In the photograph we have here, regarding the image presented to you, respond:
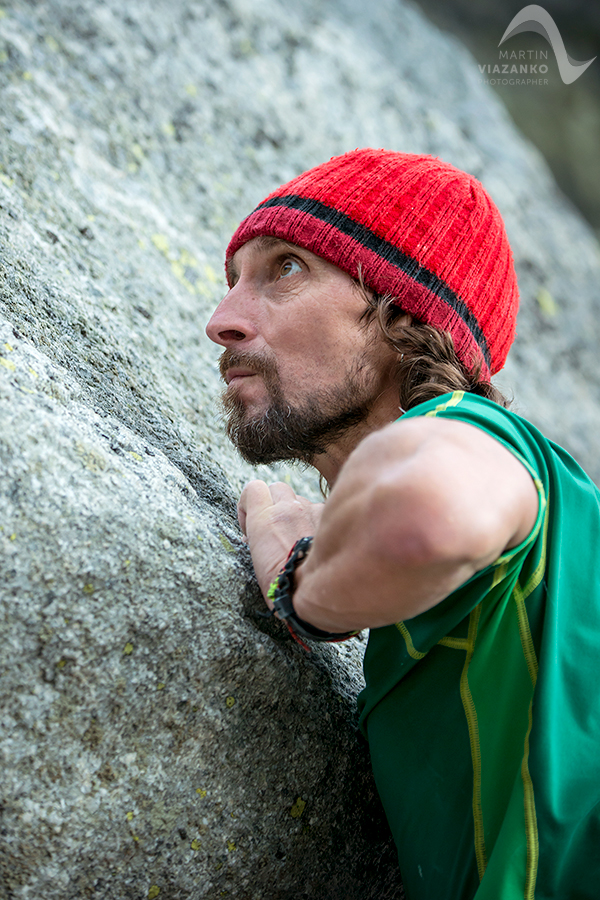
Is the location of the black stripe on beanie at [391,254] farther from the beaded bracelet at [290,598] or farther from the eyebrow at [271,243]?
the beaded bracelet at [290,598]

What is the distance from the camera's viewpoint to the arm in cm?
81

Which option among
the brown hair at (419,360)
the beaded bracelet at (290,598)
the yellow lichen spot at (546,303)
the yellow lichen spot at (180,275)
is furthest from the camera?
the yellow lichen spot at (546,303)

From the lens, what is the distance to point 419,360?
1.49 metres

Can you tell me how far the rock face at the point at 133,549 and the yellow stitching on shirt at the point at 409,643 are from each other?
0.80ft

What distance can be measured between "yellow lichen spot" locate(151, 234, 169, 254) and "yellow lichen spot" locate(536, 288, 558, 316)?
221 cm

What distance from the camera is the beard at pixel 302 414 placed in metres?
1.51

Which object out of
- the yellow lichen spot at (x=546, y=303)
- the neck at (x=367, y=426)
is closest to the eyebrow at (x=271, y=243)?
the neck at (x=367, y=426)

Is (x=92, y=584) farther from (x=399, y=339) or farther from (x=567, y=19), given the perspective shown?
(x=567, y=19)

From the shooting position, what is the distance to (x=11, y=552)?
105 centimetres

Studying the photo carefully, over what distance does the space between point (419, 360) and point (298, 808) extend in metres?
0.94

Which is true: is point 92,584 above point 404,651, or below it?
above

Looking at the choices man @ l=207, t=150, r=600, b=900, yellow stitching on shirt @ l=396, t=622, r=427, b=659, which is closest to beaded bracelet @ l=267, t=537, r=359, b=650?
man @ l=207, t=150, r=600, b=900

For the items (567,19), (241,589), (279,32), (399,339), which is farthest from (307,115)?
(567,19)

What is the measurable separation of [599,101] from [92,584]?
7.06 m
